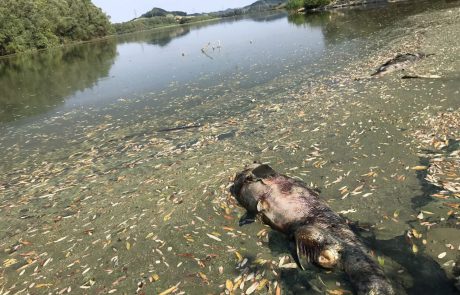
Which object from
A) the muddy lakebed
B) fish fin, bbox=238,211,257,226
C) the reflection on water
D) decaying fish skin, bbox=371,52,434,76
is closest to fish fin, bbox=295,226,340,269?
the muddy lakebed

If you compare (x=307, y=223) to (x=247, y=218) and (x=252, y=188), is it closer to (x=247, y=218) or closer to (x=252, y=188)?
(x=247, y=218)

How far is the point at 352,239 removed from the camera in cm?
777

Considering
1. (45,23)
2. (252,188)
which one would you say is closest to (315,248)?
(252,188)

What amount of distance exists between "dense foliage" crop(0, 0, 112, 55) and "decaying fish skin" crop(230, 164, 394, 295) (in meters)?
111

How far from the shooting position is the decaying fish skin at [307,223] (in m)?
6.87

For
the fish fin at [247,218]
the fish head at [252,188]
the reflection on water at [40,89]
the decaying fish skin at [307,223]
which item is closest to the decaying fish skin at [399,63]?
the fish head at [252,188]

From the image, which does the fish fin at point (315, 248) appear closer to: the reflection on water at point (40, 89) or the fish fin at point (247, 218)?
the fish fin at point (247, 218)

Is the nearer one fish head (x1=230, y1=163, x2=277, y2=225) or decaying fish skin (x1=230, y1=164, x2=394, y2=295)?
decaying fish skin (x1=230, y1=164, x2=394, y2=295)

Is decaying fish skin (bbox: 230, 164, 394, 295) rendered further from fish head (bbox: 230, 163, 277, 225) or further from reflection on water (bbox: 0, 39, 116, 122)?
reflection on water (bbox: 0, 39, 116, 122)

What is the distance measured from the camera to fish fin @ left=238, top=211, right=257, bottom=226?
977 cm

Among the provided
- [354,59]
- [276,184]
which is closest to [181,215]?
[276,184]

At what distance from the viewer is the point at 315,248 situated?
7.70 m

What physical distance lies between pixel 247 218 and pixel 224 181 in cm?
230

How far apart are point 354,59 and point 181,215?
2338 cm
